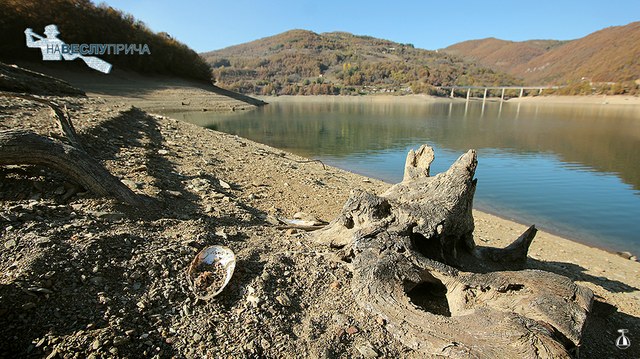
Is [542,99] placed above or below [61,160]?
above

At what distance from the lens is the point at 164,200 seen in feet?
15.4

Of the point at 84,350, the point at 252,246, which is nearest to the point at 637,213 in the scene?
the point at 252,246

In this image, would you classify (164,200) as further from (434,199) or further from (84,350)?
(434,199)

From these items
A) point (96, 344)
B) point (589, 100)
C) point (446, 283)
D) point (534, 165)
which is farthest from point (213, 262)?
point (589, 100)

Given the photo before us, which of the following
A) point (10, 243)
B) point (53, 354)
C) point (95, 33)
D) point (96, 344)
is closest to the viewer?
point (53, 354)

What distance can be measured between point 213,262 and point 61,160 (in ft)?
7.25

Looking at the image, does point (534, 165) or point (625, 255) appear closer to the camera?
point (625, 255)

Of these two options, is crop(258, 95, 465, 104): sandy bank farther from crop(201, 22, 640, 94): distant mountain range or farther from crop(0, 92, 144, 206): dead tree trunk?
crop(0, 92, 144, 206): dead tree trunk

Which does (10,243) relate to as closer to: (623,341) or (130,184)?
(130,184)

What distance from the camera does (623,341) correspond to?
10.9 ft

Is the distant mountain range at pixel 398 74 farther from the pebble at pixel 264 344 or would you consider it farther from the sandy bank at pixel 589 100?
the pebble at pixel 264 344

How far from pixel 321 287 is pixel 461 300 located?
121 centimetres

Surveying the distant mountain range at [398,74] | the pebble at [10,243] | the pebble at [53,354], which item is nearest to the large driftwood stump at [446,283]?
the pebble at [53,354]

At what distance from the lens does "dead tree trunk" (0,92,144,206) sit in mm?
3494
